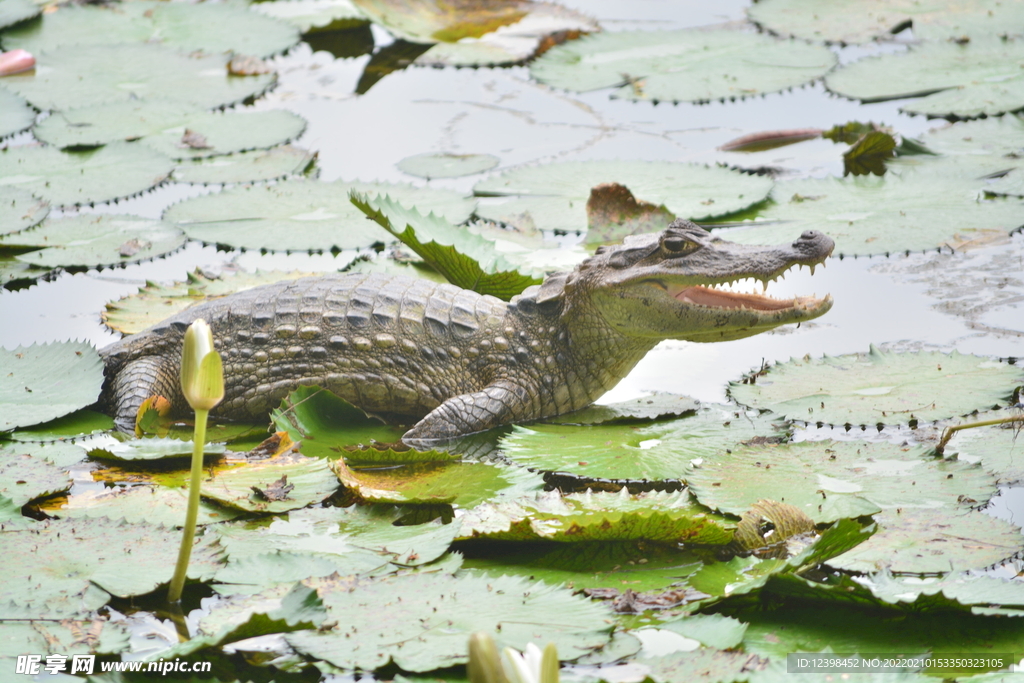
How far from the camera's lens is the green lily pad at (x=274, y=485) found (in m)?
3.21

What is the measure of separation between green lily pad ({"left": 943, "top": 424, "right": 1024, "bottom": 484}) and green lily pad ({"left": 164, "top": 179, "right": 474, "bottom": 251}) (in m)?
2.75

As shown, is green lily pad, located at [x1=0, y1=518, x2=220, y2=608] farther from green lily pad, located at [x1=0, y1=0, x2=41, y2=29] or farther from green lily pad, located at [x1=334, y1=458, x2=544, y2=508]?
green lily pad, located at [x1=0, y1=0, x2=41, y2=29]

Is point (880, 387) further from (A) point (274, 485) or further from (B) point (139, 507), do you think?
(B) point (139, 507)

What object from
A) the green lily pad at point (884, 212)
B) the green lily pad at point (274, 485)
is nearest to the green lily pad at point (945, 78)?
the green lily pad at point (884, 212)

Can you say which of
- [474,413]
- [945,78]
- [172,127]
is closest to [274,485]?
[474,413]

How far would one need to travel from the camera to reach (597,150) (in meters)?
6.37

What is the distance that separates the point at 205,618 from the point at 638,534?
3.88ft

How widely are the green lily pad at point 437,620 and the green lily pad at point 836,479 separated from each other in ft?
2.51

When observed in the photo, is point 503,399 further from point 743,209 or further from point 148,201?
point 148,201

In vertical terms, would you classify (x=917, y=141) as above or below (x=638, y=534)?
above

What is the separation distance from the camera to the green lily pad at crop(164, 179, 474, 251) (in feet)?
17.2

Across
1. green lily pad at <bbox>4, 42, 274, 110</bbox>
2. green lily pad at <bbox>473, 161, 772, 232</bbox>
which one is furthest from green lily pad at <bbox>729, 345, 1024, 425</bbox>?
green lily pad at <bbox>4, 42, 274, 110</bbox>

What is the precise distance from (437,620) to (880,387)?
6.89 feet

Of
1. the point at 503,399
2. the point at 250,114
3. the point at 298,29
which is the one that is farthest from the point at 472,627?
the point at 298,29
